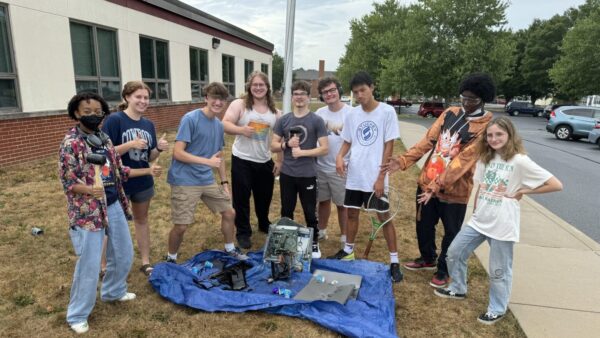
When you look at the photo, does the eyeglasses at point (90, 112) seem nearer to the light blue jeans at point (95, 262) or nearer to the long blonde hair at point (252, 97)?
the light blue jeans at point (95, 262)

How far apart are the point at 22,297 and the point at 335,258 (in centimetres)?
286

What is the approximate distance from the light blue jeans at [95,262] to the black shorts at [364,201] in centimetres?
202

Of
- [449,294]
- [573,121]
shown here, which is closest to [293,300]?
[449,294]

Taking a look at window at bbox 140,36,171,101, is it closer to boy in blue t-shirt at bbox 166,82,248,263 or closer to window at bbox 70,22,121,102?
window at bbox 70,22,121,102

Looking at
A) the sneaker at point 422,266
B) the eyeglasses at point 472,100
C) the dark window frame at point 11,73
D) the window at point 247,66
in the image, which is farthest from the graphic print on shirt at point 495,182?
the window at point 247,66

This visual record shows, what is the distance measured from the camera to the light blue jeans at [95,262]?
8.48ft

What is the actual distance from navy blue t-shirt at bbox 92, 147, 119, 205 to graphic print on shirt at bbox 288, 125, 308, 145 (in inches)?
66.7

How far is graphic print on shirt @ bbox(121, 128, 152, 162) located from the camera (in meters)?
3.16

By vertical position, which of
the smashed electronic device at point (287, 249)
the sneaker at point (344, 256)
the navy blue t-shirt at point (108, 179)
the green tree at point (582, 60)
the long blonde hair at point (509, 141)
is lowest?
the sneaker at point (344, 256)

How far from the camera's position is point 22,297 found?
320 cm

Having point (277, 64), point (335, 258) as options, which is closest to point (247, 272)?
point (335, 258)

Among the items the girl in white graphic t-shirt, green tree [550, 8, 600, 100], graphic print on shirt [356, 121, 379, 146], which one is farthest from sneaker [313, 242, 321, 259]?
green tree [550, 8, 600, 100]

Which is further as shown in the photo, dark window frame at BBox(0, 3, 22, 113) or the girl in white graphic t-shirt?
dark window frame at BBox(0, 3, 22, 113)

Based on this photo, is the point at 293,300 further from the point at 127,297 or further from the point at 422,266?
the point at 422,266
